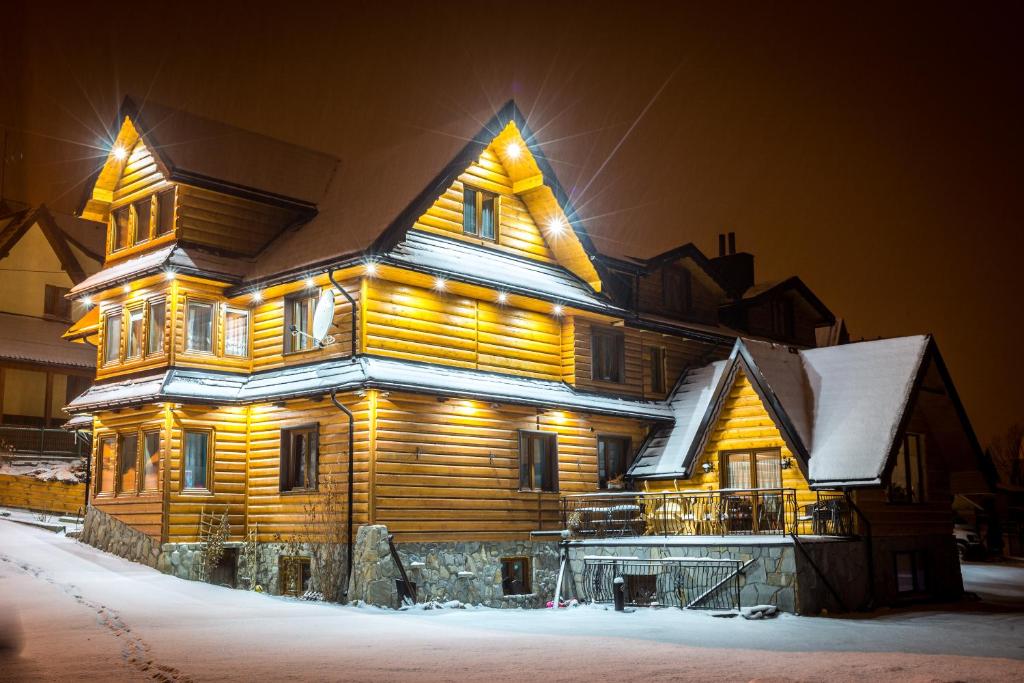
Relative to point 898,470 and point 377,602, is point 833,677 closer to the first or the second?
point 377,602

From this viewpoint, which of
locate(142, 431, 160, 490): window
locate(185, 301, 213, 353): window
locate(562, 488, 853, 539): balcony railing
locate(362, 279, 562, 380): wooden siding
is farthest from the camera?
locate(185, 301, 213, 353): window

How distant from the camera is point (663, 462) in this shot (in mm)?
29812

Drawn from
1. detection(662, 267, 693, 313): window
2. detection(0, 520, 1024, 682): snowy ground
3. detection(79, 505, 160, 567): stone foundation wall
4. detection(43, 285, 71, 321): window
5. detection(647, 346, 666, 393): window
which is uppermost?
detection(43, 285, 71, 321): window

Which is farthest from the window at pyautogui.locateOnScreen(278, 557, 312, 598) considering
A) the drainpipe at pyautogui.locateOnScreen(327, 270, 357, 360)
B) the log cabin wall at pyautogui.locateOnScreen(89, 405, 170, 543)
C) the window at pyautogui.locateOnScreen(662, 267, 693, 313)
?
the window at pyautogui.locateOnScreen(662, 267, 693, 313)

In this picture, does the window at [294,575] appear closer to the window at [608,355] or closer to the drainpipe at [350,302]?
the drainpipe at [350,302]

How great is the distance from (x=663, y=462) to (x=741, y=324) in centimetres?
1020

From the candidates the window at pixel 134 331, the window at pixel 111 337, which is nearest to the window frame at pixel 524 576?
the window at pixel 134 331

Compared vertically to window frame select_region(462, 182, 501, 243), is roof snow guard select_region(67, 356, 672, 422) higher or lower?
lower

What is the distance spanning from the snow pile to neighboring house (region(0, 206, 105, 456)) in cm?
168

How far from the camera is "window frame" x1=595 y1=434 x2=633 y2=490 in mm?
30234

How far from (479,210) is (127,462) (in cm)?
1156

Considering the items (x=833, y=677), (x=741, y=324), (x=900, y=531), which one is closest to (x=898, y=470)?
(x=900, y=531)

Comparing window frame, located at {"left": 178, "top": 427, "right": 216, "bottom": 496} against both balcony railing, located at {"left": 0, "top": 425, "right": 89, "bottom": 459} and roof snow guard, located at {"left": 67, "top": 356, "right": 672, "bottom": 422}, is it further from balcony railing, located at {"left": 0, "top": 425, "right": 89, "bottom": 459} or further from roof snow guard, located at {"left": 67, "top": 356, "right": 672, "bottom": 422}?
balcony railing, located at {"left": 0, "top": 425, "right": 89, "bottom": 459}

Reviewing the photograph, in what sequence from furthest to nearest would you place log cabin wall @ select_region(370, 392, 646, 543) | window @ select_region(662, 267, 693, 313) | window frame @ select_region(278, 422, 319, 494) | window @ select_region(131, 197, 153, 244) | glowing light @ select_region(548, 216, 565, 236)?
window @ select_region(662, 267, 693, 313) → glowing light @ select_region(548, 216, 565, 236) → window @ select_region(131, 197, 153, 244) → window frame @ select_region(278, 422, 319, 494) → log cabin wall @ select_region(370, 392, 646, 543)
